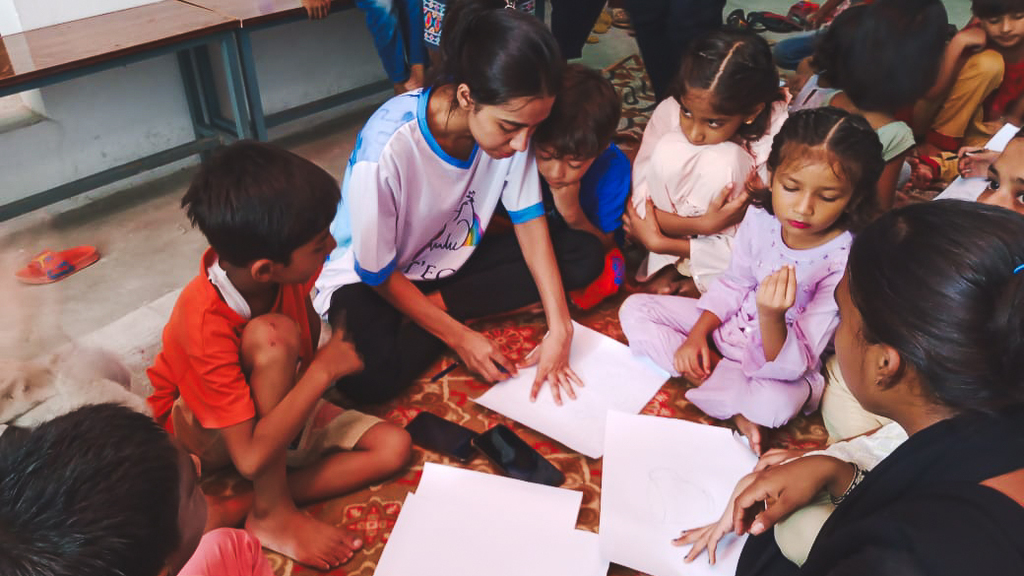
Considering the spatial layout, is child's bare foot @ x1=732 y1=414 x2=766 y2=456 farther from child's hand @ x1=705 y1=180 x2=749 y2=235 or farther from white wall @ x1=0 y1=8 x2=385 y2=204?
white wall @ x1=0 y1=8 x2=385 y2=204

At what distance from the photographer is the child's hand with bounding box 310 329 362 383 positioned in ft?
3.60

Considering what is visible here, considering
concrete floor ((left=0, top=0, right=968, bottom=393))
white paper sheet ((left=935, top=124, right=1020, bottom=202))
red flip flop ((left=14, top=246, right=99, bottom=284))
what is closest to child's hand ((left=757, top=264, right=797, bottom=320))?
white paper sheet ((left=935, top=124, right=1020, bottom=202))

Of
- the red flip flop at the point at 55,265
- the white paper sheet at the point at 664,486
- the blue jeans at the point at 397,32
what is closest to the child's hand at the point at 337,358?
the white paper sheet at the point at 664,486

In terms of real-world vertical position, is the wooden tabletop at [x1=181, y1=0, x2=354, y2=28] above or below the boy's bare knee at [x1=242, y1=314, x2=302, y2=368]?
above

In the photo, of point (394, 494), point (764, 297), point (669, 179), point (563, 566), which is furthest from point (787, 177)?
point (394, 494)

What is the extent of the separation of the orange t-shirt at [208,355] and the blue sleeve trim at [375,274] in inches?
13.8

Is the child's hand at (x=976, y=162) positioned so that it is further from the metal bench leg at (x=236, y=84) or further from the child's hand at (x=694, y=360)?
the metal bench leg at (x=236, y=84)

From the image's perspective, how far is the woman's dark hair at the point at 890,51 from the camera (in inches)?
68.4

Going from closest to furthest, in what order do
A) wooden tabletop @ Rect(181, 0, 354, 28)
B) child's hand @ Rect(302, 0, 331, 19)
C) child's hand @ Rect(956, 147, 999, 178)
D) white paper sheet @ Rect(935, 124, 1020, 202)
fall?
white paper sheet @ Rect(935, 124, 1020, 202)
child's hand @ Rect(956, 147, 999, 178)
wooden tabletop @ Rect(181, 0, 354, 28)
child's hand @ Rect(302, 0, 331, 19)

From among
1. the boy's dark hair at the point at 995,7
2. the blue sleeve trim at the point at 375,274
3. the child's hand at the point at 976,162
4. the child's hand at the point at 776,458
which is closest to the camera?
the child's hand at the point at 776,458

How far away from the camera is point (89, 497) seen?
56cm

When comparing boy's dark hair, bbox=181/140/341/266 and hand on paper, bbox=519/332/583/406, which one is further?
hand on paper, bbox=519/332/583/406

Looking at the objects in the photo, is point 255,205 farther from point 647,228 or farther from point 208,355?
point 647,228

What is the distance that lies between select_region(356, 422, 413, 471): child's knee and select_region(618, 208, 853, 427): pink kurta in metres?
0.56
